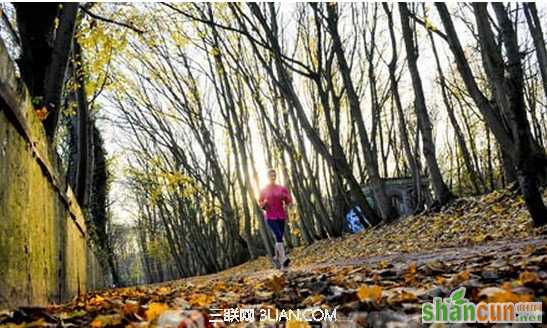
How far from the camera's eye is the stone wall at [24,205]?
93.4 inches

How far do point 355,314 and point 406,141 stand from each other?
41.0 feet

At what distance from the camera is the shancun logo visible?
6.02ft

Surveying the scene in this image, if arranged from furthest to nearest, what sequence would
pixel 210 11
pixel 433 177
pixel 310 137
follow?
pixel 210 11 < pixel 310 137 < pixel 433 177

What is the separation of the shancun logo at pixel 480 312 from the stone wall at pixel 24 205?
1919mm

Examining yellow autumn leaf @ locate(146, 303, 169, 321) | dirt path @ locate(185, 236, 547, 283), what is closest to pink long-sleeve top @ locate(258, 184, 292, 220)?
dirt path @ locate(185, 236, 547, 283)

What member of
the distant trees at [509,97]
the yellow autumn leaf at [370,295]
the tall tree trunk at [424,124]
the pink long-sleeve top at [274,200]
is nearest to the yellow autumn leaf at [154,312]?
the yellow autumn leaf at [370,295]

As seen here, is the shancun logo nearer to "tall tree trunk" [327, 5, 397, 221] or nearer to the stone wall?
the stone wall

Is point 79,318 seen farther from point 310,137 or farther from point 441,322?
point 310,137

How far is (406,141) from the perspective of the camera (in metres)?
14.2

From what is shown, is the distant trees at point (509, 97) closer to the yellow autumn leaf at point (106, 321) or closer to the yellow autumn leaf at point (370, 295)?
the yellow autumn leaf at point (370, 295)

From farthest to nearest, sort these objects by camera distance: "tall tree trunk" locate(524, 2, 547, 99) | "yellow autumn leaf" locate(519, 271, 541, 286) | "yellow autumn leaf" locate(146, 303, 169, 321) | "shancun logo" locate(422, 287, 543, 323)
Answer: "tall tree trunk" locate(524, 2, 547, 99)
"yellow autumn leaf" locate(519, 271, 541, 286)
"yellow autumn leaf" locate(146, 303, 169, 321)
"shancun logo" locate(422, 287, 543, 323)

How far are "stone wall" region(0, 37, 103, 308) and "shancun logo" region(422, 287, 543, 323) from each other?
1919 mm

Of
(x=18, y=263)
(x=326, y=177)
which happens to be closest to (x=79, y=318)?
(x=18, y=263)

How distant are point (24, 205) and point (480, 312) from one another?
2.44 meters
